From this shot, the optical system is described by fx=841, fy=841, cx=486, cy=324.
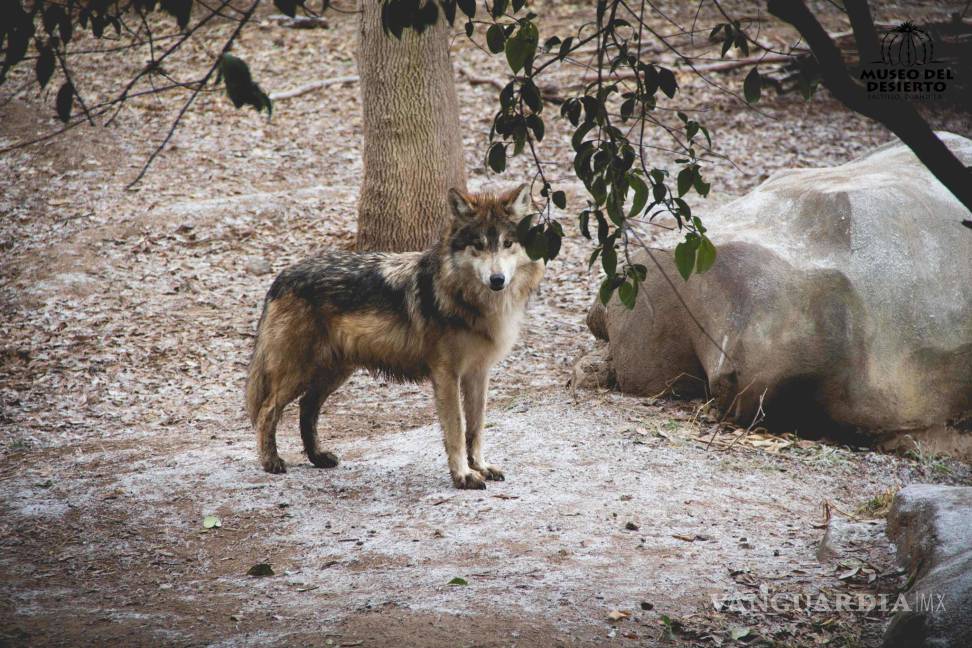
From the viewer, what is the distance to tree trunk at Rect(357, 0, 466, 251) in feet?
29.4

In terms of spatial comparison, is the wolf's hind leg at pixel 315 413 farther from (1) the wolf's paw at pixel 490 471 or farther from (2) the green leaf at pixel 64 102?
(2) the green leaf at pixel 64 102

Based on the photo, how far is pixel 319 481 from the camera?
5766 mm

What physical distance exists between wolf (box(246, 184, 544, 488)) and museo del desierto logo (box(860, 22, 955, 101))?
7.13ft

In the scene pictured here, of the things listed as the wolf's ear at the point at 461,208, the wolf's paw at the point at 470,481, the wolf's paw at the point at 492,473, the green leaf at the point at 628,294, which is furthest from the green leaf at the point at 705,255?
the wolf's paw at the point at 492,473

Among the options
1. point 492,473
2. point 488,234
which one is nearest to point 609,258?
point 488,234

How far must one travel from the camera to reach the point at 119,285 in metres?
9.39

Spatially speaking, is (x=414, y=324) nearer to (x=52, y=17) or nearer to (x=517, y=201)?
(x=517, y=201)

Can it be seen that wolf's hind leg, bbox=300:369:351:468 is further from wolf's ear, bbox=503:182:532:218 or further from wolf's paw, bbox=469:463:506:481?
wolf's ear, bbox=503:182:532:218

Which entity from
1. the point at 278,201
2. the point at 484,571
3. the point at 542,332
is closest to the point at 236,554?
the point at 484,571

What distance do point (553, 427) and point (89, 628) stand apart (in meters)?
3.61

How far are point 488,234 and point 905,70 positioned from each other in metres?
4.28

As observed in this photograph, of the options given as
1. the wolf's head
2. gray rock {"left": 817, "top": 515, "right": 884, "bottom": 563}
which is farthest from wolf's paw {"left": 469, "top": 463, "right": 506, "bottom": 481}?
gray rock {"left": 817, "top": 515, "right": 884, "bottom": 563}

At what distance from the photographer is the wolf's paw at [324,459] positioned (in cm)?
609

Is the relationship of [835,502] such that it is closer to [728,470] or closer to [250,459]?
[728,470]
